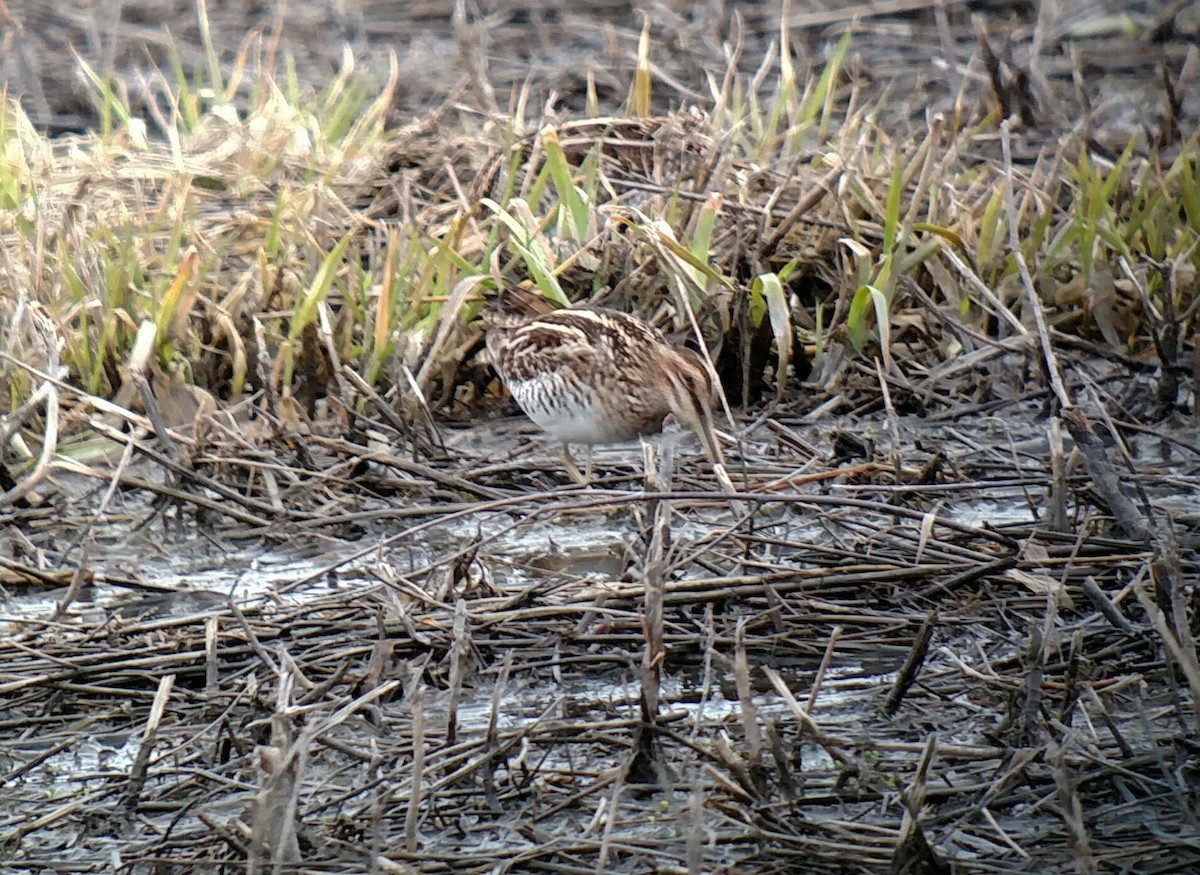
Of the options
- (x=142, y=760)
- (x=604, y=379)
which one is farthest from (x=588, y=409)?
(x=142, y=760)

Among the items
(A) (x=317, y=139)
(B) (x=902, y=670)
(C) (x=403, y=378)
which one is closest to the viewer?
(B) (x=902, y=670)

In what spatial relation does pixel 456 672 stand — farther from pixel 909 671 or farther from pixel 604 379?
pixel 604 379

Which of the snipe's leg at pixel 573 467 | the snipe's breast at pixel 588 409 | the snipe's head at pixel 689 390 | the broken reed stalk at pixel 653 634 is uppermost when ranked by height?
the broken reed stalk at pixel 653 634

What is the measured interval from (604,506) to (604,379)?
104cm

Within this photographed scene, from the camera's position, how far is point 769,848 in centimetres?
293

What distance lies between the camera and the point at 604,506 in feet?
13.3

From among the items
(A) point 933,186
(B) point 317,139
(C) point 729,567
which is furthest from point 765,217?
(B) point 317,139

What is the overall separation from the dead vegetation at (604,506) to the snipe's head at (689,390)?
0.50ft

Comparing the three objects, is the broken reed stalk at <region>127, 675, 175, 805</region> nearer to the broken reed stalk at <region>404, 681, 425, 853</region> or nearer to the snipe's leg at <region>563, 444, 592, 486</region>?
the broken reed stalk at <region>404, 681, 425, 853</region>

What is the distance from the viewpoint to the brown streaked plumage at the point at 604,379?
4.90 m

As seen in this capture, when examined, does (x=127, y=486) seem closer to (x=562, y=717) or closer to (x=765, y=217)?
(x=562, y=717)

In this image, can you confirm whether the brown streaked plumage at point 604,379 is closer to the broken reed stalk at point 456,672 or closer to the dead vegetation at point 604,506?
the dead vegetation at point 604,506

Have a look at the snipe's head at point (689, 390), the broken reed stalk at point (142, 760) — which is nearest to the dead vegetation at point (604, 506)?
the broken reed stalk at point (142, 760)

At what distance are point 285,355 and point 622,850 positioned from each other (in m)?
2.81
